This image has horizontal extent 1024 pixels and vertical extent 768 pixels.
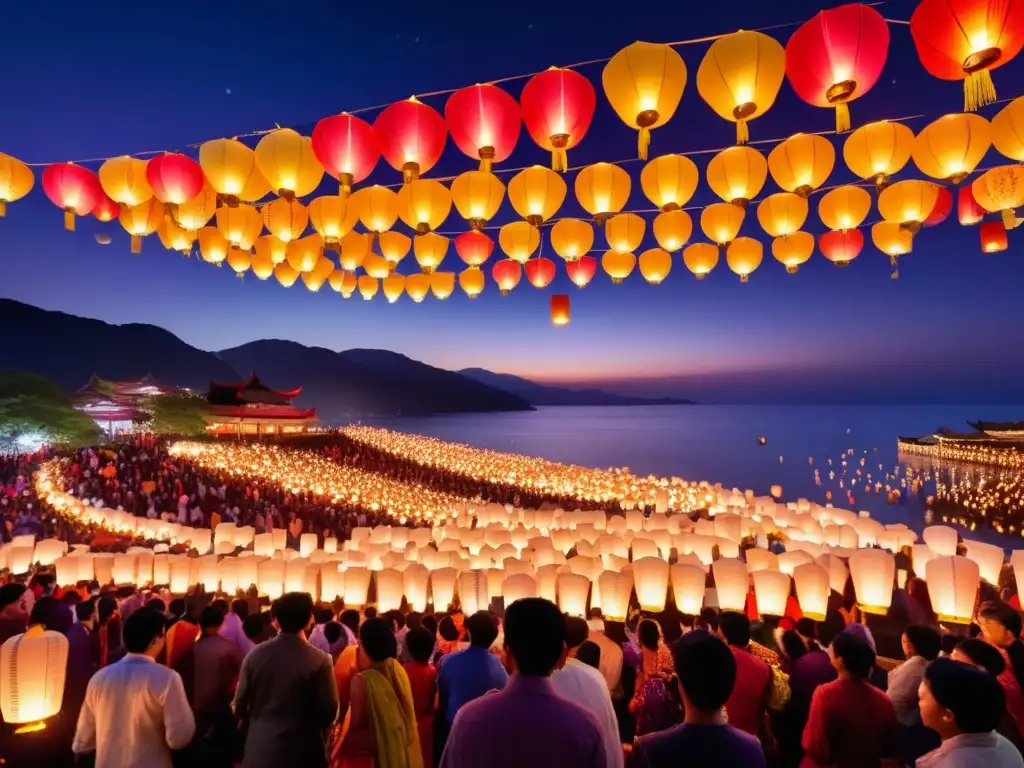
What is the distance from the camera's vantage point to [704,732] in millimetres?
1554

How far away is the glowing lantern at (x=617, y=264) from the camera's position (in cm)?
902

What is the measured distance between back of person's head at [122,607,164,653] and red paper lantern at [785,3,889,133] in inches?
211

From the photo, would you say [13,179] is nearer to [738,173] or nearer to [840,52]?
[738,173]

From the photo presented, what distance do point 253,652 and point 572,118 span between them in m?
4.65

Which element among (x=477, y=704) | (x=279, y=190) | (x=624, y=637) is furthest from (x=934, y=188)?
(x=477, y=704)

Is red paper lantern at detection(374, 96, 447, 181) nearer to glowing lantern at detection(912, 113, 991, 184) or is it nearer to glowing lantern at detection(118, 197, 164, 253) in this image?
glowing lantern at detection(118, 197, 164, 253)

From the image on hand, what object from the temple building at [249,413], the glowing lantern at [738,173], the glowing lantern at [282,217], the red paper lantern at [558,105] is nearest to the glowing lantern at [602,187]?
the glowing lantern at [738,173]

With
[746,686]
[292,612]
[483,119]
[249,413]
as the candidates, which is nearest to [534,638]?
[292,612]

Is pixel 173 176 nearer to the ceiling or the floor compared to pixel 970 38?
nearer to the floor

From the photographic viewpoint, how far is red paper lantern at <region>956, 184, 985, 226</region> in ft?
23.3

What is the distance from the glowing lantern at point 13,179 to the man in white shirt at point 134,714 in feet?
21.1

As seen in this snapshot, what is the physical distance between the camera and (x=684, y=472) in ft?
175

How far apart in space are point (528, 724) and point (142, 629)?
1.90 meters

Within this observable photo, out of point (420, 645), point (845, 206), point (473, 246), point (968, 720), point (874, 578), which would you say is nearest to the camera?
point (968, 720)
